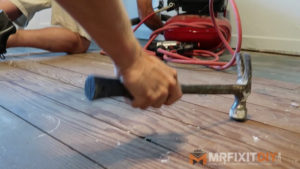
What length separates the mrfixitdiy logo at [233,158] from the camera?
0.52 meters

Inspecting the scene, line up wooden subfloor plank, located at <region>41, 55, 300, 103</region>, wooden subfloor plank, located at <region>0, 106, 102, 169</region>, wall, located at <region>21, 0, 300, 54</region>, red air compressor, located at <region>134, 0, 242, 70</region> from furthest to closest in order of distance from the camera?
wall, located at <region>21, 0, 300, 54</region>, red air compressor, located at <region>134, 0, 242, 70</region>, wooden subfloor plank, located at <region>41, 55, 300, 103</region>, wooden subfloor plank, located at <region>0, 106, 102, 169</region>

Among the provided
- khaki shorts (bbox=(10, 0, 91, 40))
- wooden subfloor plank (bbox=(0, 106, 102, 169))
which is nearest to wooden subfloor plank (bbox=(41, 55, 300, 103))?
khaki shorts (bbox=(10, 0, 91, 40))

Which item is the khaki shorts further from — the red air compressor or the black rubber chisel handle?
the black rubber chisel handle

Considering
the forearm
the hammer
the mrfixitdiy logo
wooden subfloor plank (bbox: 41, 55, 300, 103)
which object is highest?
the forearm

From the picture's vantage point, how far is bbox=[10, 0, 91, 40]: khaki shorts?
60.0 inches

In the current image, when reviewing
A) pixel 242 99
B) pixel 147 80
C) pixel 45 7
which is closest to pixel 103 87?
pixel 147 80

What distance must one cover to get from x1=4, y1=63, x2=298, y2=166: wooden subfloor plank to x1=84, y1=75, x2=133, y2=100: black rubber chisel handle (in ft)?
0.76

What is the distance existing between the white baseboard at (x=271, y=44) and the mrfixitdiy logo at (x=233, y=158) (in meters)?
1.45

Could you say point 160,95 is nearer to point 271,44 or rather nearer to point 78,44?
point 78,44

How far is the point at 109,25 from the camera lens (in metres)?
0.31

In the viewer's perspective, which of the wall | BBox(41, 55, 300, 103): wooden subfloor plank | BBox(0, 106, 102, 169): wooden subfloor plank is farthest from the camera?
the wall

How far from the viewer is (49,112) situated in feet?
2.41

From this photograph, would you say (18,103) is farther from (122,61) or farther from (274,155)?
(274,155)

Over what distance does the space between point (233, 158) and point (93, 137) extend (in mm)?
293
